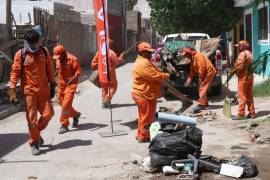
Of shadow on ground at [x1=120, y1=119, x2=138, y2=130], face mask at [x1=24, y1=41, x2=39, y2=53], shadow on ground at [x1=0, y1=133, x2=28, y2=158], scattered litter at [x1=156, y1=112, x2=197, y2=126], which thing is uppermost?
face mask at [x1=24, y1=41, x2=39, y2=53]

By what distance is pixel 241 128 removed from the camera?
31.6ft

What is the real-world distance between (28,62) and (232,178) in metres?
3.74

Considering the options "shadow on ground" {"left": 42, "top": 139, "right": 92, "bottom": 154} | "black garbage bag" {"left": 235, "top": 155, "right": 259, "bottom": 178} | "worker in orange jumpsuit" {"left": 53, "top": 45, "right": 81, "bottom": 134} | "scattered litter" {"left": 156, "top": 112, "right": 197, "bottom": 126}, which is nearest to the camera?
"black garbage bag" {"left": 235, "top": 155, "right": 259, "bottom": 178}

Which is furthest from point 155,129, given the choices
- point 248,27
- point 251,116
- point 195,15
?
point 248,27

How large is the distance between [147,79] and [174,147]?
2155mm

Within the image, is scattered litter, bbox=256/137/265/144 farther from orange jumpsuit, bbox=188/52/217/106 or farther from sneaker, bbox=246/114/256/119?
orange jumpsuit, bbox=188/52/217/106

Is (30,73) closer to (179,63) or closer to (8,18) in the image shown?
(179,63)

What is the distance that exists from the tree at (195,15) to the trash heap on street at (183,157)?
54.7 ft

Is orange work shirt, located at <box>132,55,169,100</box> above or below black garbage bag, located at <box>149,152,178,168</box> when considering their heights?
above

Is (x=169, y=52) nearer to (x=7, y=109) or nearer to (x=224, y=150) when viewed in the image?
(x=7, y=109)

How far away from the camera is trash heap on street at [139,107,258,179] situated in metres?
6.41

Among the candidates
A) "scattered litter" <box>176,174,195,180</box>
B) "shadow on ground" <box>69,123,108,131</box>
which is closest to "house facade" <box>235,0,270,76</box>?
"shadow on ground" <box>69,123,108,131</box>

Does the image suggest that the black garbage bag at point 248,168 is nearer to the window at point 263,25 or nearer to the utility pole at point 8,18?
the utility pole at point 8,18

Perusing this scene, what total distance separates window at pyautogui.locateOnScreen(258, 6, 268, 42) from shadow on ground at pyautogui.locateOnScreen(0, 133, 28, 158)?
1205 centimetres
